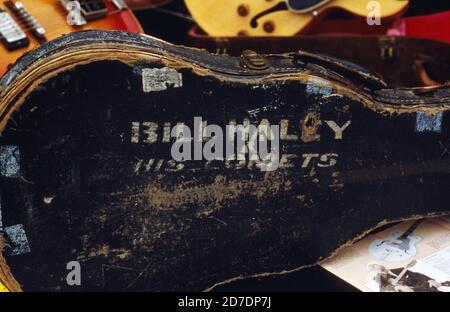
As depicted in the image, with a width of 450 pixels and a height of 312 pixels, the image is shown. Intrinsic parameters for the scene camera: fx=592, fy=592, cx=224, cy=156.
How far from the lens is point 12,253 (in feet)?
2.91

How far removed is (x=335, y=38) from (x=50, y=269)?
2.81ft

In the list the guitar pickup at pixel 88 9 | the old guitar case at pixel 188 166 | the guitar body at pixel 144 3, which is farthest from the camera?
the guitar body at pixel 144 3

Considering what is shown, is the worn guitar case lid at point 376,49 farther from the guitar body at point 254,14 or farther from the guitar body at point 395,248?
the guitar body at point 395,248

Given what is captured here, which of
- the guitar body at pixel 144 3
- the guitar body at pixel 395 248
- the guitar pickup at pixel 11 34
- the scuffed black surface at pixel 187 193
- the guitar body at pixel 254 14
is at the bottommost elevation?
the guitar body at pixel 395 248

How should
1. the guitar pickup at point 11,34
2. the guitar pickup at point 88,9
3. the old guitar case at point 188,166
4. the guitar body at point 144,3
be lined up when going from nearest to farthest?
the old guitar case at point 188,166, the guitar pickup at point 11,34, the guitar pickup at point 88,9, the guitar body at point 144,3

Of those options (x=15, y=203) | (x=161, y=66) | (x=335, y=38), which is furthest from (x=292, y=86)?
(x=335, y=38)

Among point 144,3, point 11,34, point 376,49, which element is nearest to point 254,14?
point 376,49

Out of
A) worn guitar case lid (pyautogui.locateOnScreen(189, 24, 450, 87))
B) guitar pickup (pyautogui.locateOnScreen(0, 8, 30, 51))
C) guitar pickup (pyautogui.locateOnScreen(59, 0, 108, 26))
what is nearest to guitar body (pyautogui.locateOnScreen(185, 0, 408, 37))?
worn guitar case lid (pyautogui.locateOnScreen(189, 24, 450, 87))

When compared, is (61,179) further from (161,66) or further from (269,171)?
(269,171)

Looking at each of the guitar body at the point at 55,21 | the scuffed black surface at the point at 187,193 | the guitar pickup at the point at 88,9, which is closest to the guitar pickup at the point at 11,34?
the guitar body at the point at 55,21

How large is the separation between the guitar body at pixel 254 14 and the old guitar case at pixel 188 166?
1.79 ft

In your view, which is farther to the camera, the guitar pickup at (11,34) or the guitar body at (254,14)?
the guitar body at (254,14)

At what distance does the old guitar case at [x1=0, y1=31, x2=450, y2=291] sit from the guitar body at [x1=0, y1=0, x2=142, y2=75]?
0.50 metres

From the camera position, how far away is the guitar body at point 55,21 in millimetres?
1301
